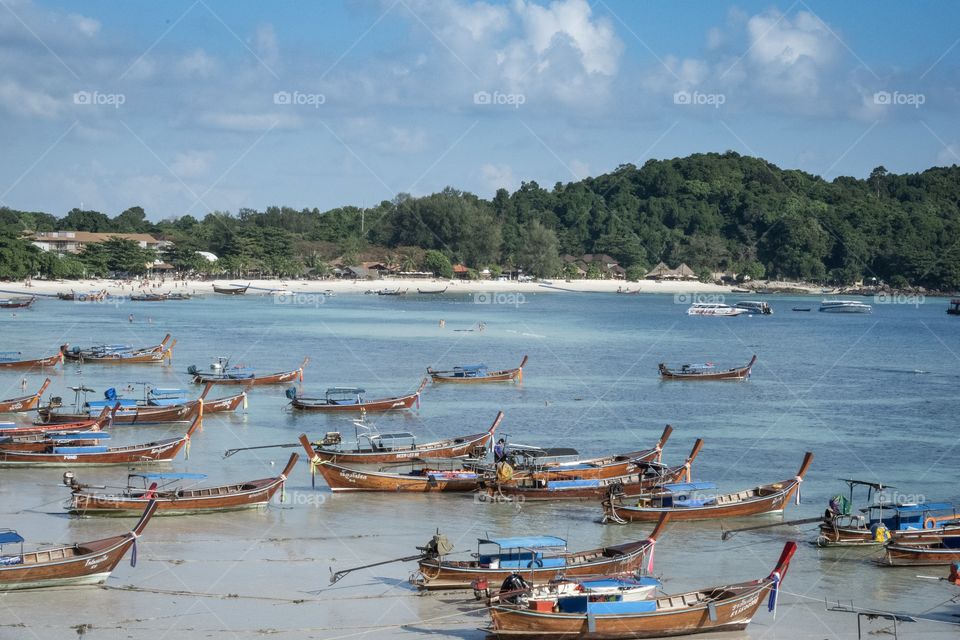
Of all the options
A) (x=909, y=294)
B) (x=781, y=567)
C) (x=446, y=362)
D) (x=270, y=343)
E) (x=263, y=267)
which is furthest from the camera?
(x=909, y=294)

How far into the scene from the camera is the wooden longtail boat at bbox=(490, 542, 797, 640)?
58.6ft

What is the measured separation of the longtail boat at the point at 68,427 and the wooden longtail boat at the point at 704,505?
16106 millimetres

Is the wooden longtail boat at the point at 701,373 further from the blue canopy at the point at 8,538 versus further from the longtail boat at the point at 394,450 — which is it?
the blue canopy at the point at 8,538

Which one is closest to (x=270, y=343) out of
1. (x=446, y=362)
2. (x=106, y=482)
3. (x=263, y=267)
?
(x=446, y=362)

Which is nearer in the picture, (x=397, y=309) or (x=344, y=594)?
(x=344, y=594)

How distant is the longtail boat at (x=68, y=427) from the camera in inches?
1255

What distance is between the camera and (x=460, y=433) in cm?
3916

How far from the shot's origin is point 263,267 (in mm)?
145125

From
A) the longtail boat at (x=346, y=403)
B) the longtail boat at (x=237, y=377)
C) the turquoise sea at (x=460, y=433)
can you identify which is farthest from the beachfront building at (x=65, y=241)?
the longtail boat at (x=346, y=403)

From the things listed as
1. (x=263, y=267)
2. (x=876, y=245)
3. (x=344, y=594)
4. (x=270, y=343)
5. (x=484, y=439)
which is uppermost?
(x=876, y=245)

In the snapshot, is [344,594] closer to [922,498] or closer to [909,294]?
[922,498]

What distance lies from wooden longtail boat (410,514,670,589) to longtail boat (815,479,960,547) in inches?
220

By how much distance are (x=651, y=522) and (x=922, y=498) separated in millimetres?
8332

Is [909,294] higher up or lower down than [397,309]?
higher up
